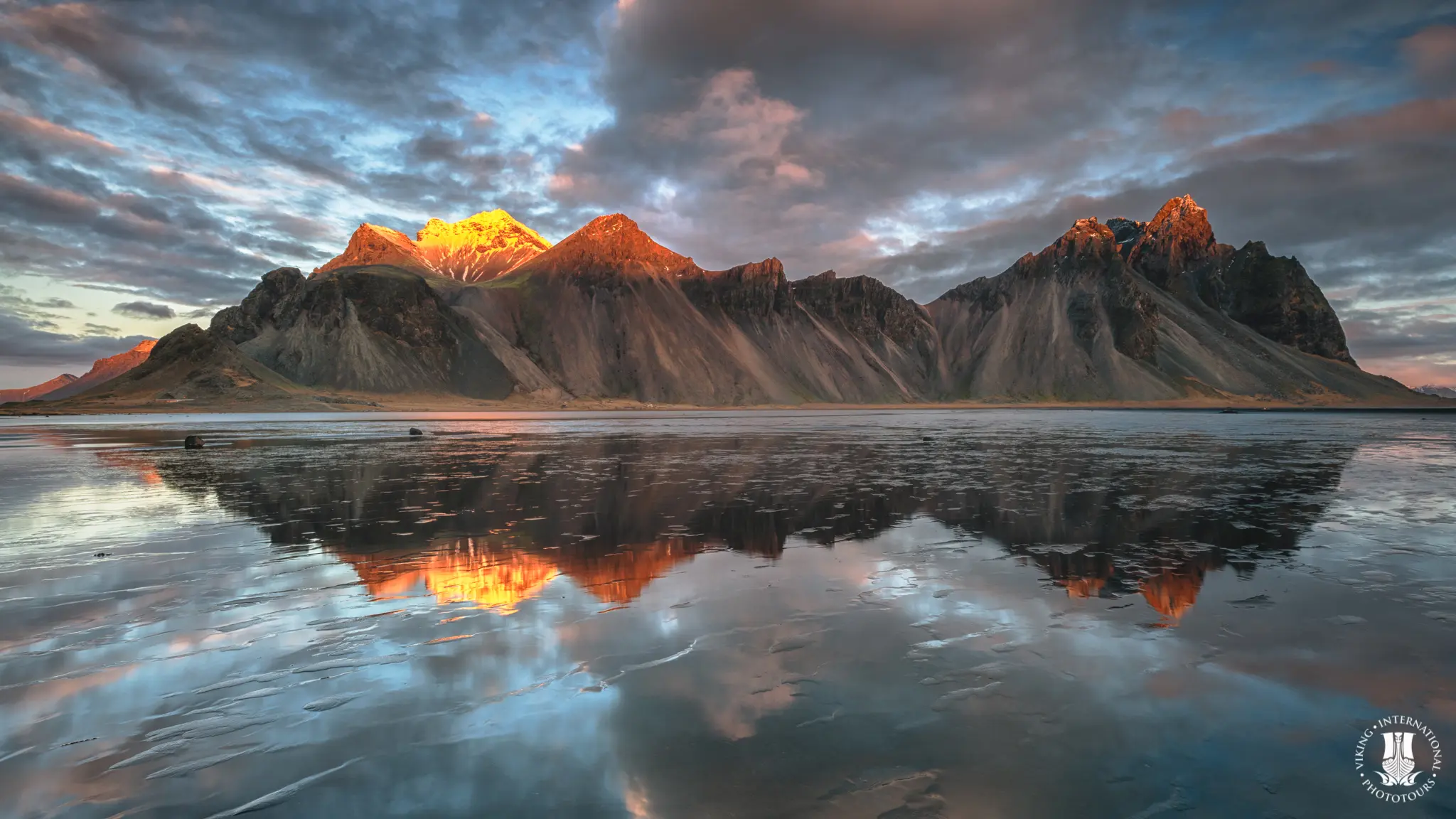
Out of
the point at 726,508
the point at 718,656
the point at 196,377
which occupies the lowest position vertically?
the point at 726,508

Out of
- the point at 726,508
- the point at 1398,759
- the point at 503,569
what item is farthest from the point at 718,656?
the point at 726,508

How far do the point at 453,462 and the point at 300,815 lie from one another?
110 feet

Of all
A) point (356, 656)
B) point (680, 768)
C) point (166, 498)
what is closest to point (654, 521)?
point (356, 656)

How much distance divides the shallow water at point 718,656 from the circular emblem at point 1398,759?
0.14 m

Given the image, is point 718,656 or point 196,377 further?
point 196,377

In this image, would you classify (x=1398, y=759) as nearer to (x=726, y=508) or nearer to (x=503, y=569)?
(x=503, y=569)

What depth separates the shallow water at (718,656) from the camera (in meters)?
5.92

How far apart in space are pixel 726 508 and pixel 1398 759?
53.2 ft

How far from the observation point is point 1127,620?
10305 mm

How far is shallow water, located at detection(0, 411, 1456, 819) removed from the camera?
19.4 feet

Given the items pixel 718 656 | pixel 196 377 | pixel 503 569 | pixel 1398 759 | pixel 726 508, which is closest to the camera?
pixel 1398 759

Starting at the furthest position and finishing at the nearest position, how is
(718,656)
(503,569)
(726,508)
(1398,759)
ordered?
(726,508) < (503,569) < (718,656) < (1398,759)

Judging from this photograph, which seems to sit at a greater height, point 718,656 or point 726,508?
point 718,656

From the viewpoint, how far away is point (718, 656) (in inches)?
350
